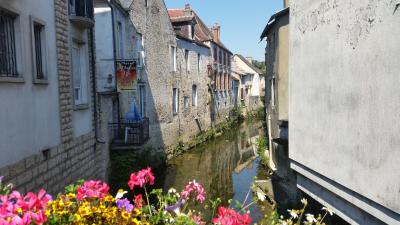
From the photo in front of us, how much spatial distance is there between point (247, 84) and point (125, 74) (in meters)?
42.3

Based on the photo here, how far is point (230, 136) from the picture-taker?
33.7m

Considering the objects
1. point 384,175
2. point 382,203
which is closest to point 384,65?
point 384,175

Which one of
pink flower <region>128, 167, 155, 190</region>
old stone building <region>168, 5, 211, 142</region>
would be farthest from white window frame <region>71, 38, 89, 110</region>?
old stone building <region>168, 5, 211, 142</region>

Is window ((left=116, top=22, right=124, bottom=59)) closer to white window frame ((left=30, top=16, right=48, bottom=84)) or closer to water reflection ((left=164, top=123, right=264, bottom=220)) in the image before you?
water reflection ((left=164, top=123, right=264, bottom=220))

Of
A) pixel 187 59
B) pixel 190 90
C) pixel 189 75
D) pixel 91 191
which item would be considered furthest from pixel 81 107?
pixel 190 90

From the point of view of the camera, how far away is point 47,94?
8344mm

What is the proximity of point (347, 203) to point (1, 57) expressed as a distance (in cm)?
655

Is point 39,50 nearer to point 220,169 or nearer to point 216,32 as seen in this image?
point 220,169

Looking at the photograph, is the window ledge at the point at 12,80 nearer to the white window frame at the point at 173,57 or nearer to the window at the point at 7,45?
the window at the point at 7,45

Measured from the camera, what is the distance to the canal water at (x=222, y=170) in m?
16.0

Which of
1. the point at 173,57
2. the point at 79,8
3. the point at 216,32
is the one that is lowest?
the point at 173,57

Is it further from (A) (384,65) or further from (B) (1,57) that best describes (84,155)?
(A) (384,65)

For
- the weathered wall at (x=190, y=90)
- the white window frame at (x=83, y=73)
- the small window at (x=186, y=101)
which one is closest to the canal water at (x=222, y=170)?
the weathered wall at (x=190, y=90)

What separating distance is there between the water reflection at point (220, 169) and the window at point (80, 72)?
4.96 m
